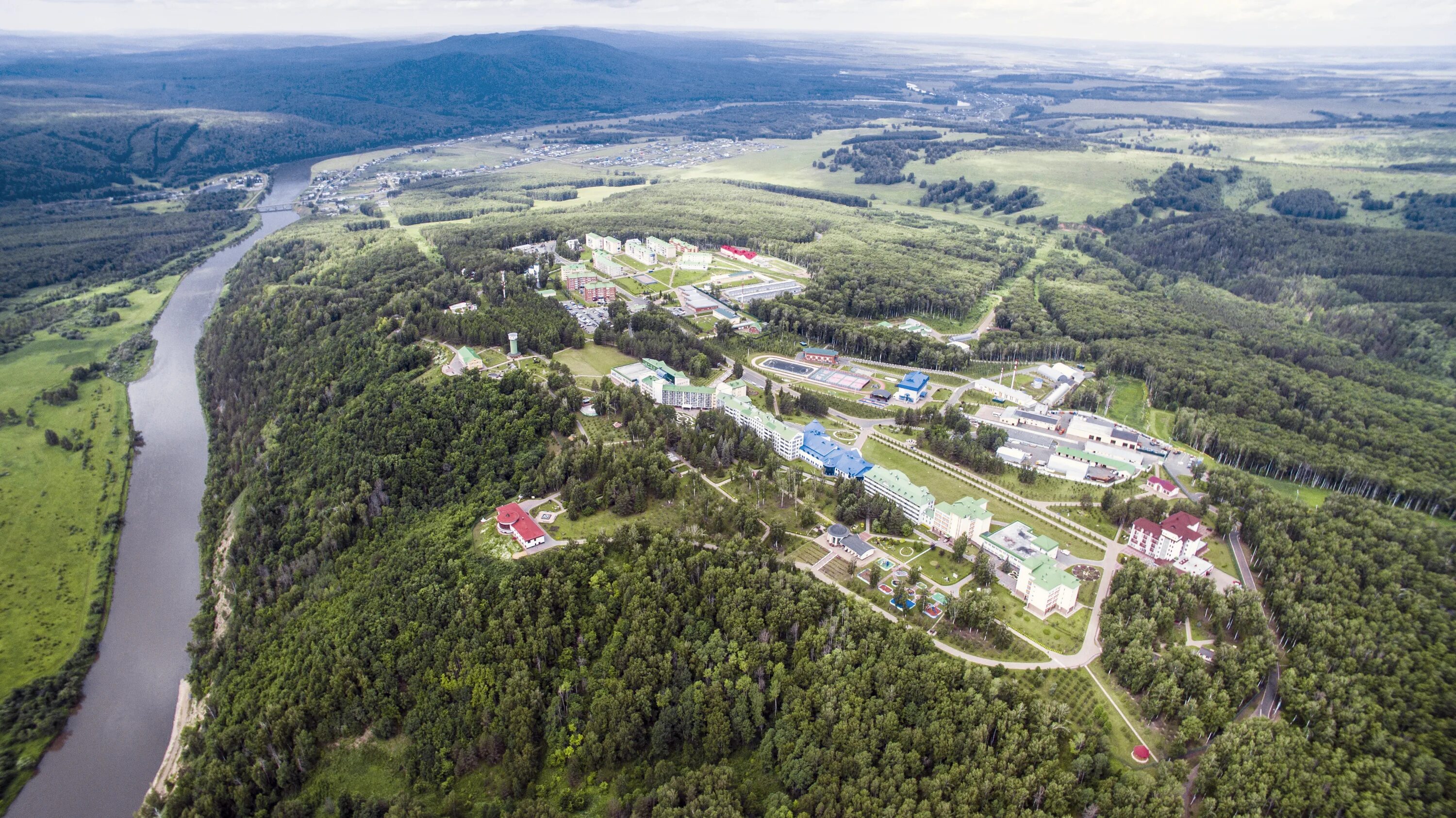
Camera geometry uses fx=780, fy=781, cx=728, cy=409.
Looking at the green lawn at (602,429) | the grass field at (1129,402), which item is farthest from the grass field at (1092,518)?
the green lawn at (602,429)

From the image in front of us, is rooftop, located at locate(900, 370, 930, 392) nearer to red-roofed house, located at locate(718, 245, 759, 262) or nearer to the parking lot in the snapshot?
the parking lot

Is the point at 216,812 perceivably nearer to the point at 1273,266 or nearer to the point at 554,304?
the point at 554,304

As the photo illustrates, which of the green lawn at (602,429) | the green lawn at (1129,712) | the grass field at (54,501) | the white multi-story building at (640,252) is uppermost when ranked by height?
the white multi-story building at (640,252)

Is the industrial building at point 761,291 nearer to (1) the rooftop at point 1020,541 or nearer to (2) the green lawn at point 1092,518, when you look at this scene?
(2) the green lawn at point 1092,518

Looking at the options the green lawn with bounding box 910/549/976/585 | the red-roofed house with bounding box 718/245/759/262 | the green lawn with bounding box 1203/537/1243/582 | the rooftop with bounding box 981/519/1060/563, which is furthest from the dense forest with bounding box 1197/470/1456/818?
the red-roofed house with bounding box 718/245/759/262

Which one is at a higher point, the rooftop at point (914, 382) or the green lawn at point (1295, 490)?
the rooftop at point (914, 382)

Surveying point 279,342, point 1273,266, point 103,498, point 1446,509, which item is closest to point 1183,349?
point 1446,509
